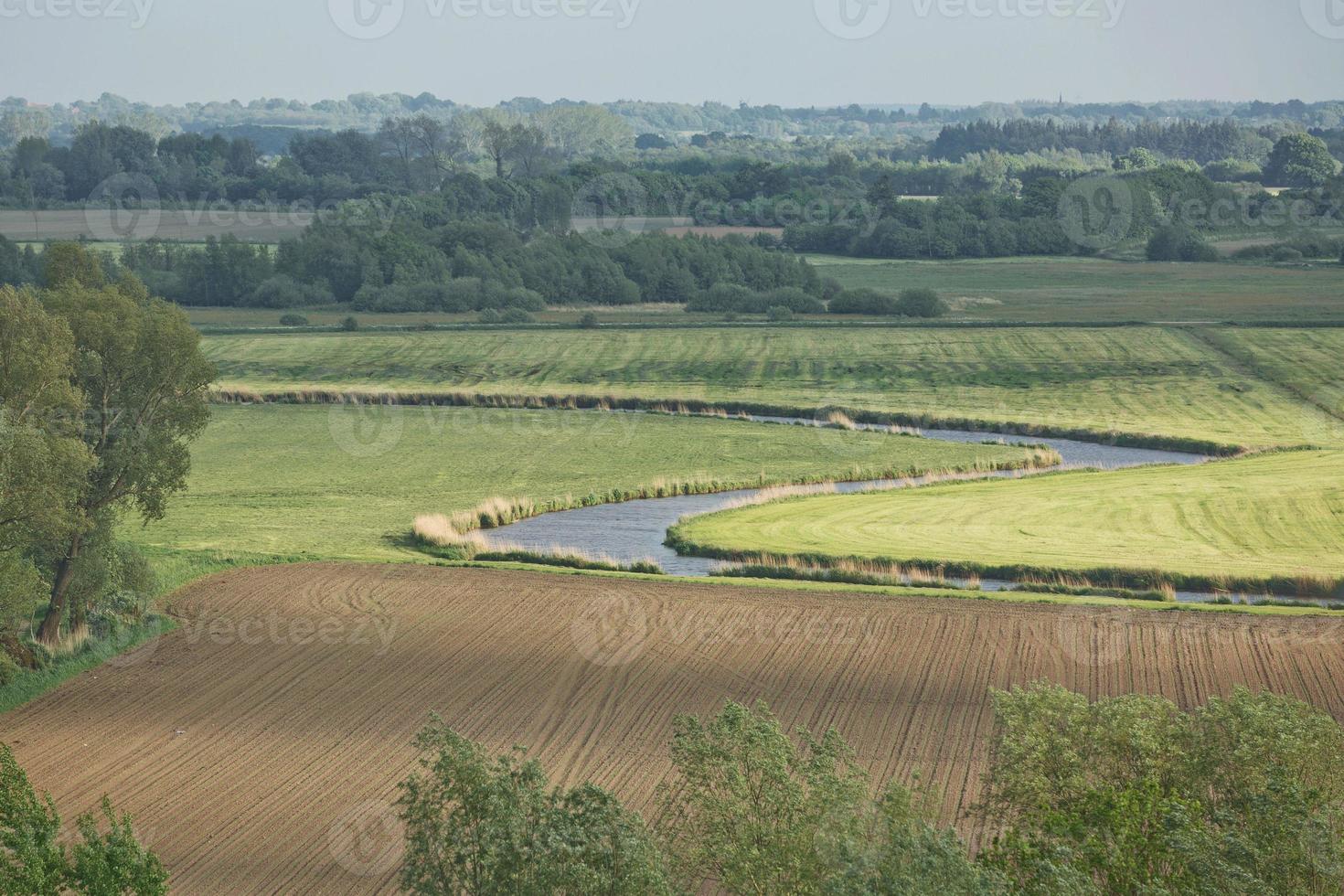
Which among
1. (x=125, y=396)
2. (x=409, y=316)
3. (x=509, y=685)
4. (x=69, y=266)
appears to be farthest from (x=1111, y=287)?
(x=509, y=685)

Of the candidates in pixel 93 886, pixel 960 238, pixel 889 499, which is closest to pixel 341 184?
pixel 960 238

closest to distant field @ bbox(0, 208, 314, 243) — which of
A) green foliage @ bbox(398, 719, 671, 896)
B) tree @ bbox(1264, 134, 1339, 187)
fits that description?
tree @ bbox(1264, 134, 1339, 187)

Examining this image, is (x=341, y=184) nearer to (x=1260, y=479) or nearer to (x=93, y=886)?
(x=1260, y=479)

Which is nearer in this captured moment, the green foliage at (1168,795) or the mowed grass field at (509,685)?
the green foliage at (1168,795)

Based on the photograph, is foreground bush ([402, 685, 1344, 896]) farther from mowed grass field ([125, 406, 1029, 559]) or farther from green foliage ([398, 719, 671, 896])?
mowed grass field ([125, 406, 1029, 559])

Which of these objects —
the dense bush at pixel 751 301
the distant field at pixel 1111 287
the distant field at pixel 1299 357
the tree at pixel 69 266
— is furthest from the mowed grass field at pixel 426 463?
the distant field at pixel 1111 287

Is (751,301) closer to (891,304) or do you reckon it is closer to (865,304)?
(865,304)

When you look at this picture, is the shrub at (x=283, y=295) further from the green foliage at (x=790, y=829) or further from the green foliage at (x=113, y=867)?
the green foliage at (x=790, y=829)
